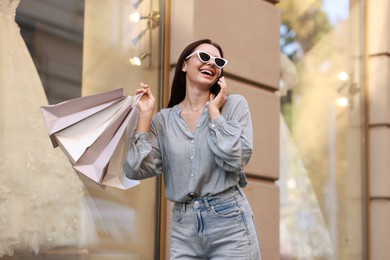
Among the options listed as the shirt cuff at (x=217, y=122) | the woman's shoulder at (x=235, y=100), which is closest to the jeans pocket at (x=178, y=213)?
the shirt cuff at (x=217, y=122)

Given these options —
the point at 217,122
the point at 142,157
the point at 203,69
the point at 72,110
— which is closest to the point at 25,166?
the point at 72,110

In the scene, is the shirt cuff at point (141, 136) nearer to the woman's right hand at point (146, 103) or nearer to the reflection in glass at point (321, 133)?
the woman's right hand at point (146, 103)

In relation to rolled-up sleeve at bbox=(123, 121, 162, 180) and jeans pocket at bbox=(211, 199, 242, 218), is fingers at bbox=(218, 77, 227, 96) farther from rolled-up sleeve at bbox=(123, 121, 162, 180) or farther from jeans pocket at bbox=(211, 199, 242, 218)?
jeans pocket at bbox=(211, 199, 242, 218)

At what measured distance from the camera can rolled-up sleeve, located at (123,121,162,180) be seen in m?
4.03

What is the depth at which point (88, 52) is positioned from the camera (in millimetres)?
6441

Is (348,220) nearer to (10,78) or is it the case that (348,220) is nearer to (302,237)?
(302,237)

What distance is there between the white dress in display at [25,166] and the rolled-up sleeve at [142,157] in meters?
1.82

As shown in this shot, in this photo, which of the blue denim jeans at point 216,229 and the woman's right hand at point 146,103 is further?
Answer: the woman's right hand at point 146,103

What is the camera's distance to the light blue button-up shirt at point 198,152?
154 inches

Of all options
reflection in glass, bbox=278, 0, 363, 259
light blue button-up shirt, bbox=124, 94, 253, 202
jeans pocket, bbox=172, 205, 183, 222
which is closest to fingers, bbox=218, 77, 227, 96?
light blue button-up shirt, bbox=124, 94, 253, 202

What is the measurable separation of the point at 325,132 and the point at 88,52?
157 inches

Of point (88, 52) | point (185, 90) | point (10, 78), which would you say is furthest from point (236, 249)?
point (88, 52)

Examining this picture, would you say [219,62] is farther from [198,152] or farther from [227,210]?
[227,210]

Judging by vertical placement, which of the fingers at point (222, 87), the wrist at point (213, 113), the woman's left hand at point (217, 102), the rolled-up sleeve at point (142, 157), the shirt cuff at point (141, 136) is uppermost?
the fingers at point (222, 87)
